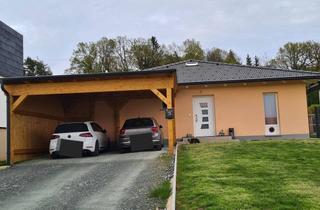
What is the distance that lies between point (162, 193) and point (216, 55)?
51582mm

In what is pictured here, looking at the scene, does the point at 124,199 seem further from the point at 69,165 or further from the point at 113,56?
the point at 113,56

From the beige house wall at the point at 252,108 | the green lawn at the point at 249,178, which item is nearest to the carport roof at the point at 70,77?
the green lawn at the point at 249,178

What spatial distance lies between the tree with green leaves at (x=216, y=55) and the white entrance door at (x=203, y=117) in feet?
118

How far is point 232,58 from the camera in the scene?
59531 millimetres

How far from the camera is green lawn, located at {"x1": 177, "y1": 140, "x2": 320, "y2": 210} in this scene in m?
8.52

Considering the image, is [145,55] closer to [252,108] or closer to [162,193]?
[252,108]

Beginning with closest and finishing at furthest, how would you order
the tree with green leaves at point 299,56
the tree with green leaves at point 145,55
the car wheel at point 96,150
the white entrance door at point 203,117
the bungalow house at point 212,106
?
the car wheel at point 96,150 → the bungalow house at point 212,106 → the white entrance door at point 203,117 → the tree with green leaves at point 145,55 → the tree with green leaves at point 299,56

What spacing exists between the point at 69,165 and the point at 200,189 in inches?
297

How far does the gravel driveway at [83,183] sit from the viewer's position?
32.9ft

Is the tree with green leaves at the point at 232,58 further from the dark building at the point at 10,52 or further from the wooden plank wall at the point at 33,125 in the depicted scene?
the wooden plank wall at the point at 33,125

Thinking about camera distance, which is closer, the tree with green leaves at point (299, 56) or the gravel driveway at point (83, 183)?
the gravel driveway at point (83, 183)

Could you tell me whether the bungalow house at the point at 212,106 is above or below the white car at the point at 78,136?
above

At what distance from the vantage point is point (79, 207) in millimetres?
9594

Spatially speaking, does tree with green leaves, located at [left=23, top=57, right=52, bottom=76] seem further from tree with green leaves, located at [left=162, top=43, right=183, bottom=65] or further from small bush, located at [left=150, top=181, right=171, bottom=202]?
small bush, located at [left=150, top=181, right=171, bottom=202]
